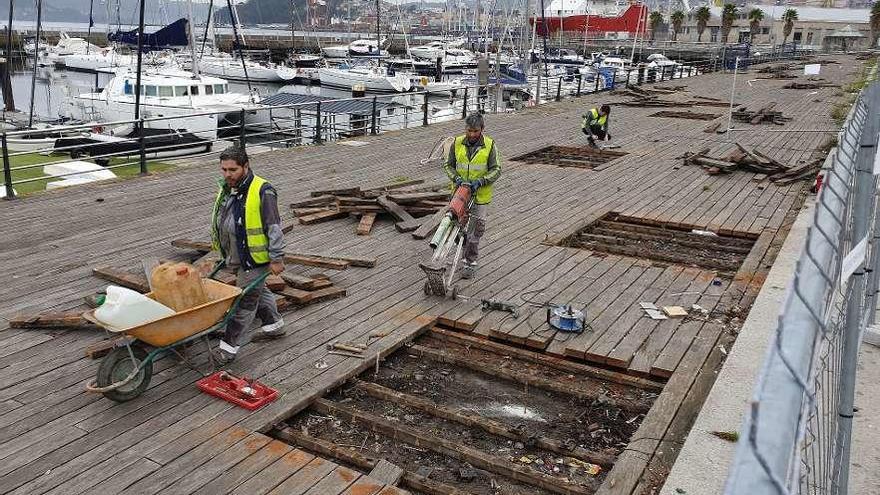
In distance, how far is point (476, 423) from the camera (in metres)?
5.49

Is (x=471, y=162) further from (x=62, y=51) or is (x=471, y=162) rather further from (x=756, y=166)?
(x=62, y=51)

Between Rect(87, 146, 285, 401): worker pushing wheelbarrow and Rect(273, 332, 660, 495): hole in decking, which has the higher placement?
Rect(87, 146, 285, 401): worker pushing wheelbarrow

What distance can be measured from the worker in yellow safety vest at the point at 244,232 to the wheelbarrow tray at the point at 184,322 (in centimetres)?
27

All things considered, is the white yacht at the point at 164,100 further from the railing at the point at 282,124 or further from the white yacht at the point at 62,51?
the white yacht at the point at 62,51

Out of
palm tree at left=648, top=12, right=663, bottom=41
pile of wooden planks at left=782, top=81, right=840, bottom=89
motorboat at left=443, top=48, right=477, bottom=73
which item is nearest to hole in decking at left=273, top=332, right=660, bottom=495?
pile of wooden planks at left=782, top=81, right=840, bottom=89

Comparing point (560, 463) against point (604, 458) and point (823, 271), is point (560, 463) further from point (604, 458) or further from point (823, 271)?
point (823, 271)

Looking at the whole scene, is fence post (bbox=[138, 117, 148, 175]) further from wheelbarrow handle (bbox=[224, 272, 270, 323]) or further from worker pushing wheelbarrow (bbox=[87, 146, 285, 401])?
wheelbarrow handle (bbox=[224, 272, 270, 323])

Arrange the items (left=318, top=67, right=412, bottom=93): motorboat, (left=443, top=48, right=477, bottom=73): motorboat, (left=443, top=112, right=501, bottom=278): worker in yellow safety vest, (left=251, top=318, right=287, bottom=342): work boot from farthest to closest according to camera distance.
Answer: (left=443, top=48, right=477, bottom=73): motorboat → (left=318, top=67, right=412, bottom=93): motorboat → (left=443, top=112, right=501, bottom=278): worker in yellow safety vest → (left=251, top=318, right=287, bottom=342): work boot

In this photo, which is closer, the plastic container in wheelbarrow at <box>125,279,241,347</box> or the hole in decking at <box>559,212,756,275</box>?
the plastic container in wheelbarrow at <box>125,279,241,347</box>

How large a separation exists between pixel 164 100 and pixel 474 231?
27595 mm

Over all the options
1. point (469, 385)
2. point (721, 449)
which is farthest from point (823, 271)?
point (469, 385)

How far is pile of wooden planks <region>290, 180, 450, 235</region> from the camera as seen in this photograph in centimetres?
1092

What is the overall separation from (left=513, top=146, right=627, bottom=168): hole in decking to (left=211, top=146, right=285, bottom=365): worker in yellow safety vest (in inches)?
445

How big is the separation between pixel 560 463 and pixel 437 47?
81.5m
